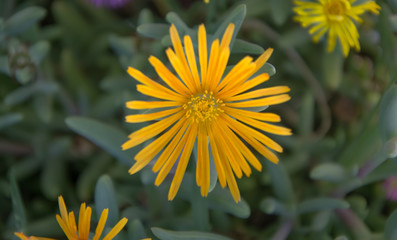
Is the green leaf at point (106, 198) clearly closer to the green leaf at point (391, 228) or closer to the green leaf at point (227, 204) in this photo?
the green leaf at point (227, 204)

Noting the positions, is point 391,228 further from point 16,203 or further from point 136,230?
point 16,203

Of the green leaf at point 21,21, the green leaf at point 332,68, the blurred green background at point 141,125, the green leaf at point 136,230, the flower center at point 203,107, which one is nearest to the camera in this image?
the flower center at point 203,107

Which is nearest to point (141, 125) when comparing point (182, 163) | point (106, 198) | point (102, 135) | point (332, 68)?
point (102, 135)

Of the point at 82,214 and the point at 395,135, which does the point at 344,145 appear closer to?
the point at 395,135

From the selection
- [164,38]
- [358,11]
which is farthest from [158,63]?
[358,11]

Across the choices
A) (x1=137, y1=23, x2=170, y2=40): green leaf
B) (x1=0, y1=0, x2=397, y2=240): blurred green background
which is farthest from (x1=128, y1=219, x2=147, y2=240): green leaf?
(x1=137, y1=23, x2=170, y2=40): green leaf

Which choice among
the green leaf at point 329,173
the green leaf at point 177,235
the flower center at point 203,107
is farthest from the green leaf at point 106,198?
the green leaf at point 329,173
